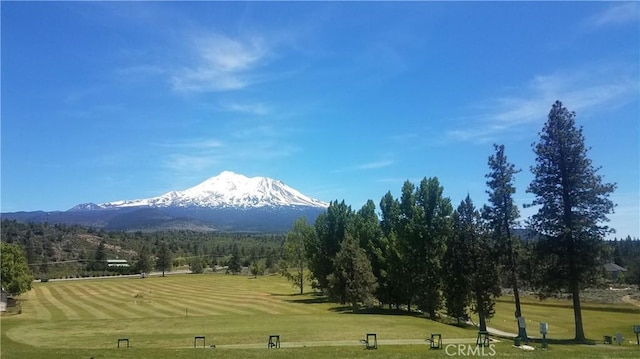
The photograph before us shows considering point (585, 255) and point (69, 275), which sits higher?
point (585, 255)

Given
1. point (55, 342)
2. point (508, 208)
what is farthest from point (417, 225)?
point (55, 342)

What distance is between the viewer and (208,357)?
25609 mm

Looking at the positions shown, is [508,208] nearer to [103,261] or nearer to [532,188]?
[532,188]

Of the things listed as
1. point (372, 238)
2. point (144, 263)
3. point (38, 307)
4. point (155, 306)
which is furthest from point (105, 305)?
point (144, 263)

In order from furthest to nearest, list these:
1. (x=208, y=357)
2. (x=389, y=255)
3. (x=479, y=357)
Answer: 1. (x=389, y=255)
2. (x=208, y=357)
3. (x=479, y=357)

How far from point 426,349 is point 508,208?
1956 cm

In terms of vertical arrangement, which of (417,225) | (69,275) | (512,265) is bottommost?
(69,275)

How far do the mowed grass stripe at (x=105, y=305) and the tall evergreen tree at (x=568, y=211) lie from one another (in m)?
50.4

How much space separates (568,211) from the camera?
38438 mm

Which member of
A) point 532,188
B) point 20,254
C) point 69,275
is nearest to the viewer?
point 532,188

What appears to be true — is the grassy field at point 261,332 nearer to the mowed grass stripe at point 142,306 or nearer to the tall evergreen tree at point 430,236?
the mowed grass stripe at point 142,306

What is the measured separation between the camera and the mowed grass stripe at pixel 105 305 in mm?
65562

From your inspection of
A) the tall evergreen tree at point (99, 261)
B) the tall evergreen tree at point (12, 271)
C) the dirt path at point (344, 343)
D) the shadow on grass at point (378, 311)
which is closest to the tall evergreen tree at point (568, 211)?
the dirt path at point (344, 343)

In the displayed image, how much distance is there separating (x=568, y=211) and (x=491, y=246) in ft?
26.1
